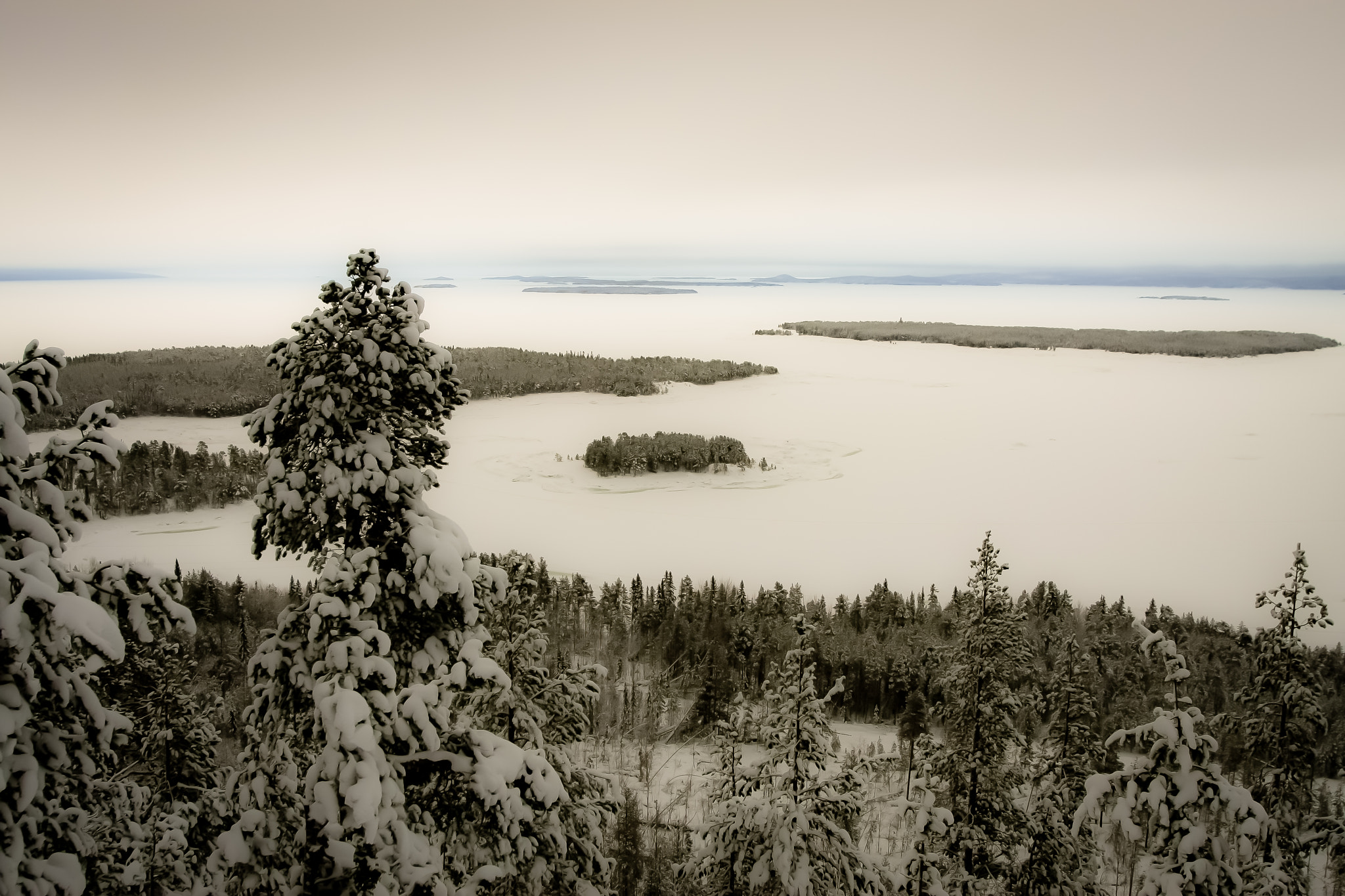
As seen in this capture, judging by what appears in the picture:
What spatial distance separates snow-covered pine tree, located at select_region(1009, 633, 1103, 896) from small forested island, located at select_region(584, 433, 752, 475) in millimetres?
18609

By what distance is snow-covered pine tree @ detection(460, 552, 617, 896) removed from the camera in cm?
588

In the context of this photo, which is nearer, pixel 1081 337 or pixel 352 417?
pixel 352 417

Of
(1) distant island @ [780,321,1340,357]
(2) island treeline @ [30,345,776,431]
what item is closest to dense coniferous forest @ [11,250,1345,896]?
(2) island treeline @ [30,345,776,431]

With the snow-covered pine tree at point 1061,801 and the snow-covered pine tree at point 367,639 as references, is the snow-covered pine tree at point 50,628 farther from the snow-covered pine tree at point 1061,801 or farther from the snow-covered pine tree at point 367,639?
the snow-covered pine tree at point 1061,801

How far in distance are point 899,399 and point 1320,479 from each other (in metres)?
18.3

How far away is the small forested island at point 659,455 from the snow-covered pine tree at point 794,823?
18.2 m

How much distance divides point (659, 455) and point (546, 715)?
19729 millimetres

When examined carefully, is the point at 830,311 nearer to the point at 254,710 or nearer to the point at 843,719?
the point at 843,719

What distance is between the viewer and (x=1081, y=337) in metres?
56.2

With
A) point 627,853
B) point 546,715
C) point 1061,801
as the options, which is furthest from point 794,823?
point 627,853

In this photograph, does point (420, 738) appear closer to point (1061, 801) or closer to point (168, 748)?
point (168, 748)

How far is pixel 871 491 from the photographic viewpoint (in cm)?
2509

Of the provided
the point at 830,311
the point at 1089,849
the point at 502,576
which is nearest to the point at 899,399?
the point at 1089,849

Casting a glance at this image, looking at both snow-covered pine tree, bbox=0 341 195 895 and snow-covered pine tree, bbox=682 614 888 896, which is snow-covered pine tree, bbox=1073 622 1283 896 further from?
snow-covered pine tree, bbox=0 341 195 895
